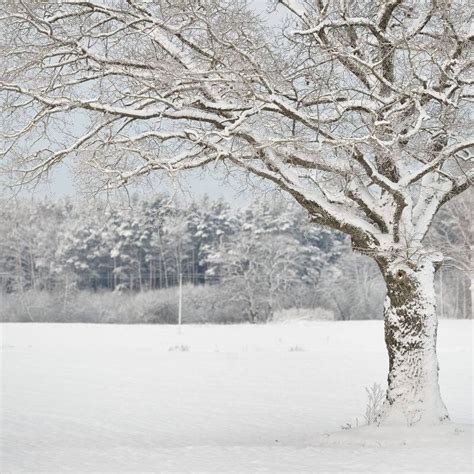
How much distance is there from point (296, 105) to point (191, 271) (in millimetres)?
60153

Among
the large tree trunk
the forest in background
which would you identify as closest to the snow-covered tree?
the large tree trunk

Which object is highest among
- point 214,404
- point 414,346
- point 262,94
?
point 262,94

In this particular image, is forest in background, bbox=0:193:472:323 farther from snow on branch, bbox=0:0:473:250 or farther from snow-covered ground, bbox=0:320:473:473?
snow on branch, bbox=0:0:473:250

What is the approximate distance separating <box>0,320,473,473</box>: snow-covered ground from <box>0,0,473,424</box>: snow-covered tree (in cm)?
186

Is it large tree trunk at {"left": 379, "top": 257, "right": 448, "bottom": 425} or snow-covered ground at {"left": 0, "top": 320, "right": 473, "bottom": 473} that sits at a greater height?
large tree trunk at {"left": 379, "top": 257, "right": 448, "bottom": 425}

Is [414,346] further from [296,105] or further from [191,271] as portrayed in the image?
[191,271]

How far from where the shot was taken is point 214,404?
15.5 metres

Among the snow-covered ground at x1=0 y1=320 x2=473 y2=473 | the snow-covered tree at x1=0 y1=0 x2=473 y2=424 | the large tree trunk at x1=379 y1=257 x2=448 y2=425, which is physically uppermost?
the snow-covered tree at x1=0 y1=0 x2=473 y2=424

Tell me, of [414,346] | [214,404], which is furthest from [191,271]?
[414,346]

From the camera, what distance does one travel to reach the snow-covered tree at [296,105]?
26.1 feet

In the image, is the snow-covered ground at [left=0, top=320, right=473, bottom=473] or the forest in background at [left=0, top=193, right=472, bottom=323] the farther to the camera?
the forest in background at [left=0, top=193, right=472, bottom=323]

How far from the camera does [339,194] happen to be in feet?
30.5

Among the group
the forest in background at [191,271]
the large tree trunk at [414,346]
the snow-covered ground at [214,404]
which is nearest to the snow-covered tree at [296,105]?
the large tree trunk at [414,346]

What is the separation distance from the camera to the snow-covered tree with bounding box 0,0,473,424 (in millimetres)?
7949
